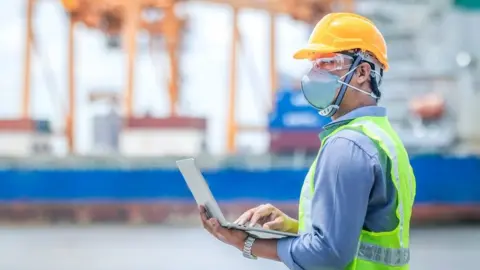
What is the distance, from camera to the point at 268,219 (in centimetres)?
205

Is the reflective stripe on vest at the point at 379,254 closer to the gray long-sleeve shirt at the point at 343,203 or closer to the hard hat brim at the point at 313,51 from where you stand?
the gray long-sleeve shirt at the point at 343,203

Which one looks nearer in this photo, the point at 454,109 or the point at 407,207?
the point at 407,207

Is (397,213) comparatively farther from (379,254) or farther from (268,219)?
(268,219)

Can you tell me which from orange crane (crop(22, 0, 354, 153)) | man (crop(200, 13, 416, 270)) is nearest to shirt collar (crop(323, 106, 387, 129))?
man (crop(200, 13, 416, 270))

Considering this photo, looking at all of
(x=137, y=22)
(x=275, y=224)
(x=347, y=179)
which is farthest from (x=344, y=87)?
(x=137, y=22)

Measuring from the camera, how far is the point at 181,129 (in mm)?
16875

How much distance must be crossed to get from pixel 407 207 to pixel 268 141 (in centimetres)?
1451

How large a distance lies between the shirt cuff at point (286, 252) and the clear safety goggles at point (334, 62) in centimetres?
44

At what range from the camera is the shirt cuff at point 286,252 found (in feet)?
5.77

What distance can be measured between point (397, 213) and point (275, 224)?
34cm

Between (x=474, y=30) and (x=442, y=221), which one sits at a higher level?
(x=474, y=30)

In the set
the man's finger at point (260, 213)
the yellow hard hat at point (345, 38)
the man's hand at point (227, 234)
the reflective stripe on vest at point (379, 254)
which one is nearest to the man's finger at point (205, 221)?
the man's hand at point (227, 234)

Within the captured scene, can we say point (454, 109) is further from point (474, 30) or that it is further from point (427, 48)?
point (427, 48)

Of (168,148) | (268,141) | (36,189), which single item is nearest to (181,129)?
(168,148)
